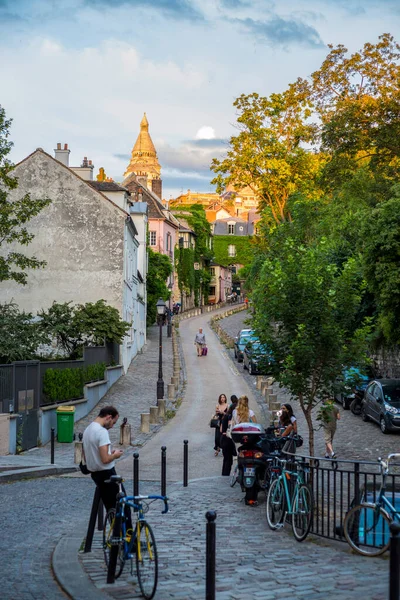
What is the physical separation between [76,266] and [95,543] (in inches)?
1182

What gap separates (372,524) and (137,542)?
2874mm

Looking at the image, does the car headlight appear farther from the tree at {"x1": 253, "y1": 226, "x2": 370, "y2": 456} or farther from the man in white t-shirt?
the man in white t-shirt

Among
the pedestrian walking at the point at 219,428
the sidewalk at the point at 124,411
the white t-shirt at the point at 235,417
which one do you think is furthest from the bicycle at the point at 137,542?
the pedestrian walking at the point at 219,428

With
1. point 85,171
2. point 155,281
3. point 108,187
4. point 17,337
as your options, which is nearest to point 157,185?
point 155,281

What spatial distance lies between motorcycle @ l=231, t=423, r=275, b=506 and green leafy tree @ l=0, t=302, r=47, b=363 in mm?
14608

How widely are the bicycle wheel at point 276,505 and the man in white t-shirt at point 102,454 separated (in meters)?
2.91

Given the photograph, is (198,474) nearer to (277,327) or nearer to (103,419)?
(277,327)

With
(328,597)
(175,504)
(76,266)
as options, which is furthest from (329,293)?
(76,266)

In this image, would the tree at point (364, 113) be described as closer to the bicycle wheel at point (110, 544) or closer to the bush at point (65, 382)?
the bush at point (65, 382)

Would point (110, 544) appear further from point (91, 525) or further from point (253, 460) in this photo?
point (253, 460)

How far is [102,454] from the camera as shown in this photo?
8938 millimetres

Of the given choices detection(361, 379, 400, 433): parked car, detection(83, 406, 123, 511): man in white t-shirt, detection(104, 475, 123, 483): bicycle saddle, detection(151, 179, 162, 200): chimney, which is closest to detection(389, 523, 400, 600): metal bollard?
detection(104, 475, 123, 483): bicycle saddle

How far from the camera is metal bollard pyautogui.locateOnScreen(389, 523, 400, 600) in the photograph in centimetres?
569

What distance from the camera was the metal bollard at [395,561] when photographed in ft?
18.7
